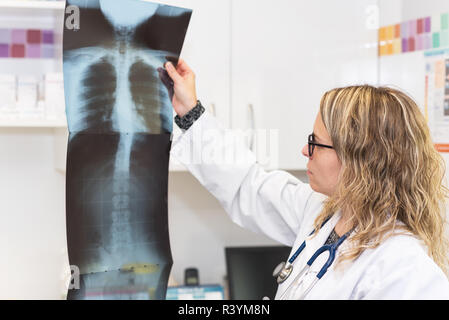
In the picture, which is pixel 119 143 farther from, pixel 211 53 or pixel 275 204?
pixel 211 53

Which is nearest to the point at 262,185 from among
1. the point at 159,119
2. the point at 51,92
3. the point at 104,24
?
the point at 159,119

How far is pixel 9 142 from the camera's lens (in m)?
1.74

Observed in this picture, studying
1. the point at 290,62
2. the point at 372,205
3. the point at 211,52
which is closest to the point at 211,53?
Result: the point at 211,52

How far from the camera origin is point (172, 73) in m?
1.17

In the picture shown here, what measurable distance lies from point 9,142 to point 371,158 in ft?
4.09

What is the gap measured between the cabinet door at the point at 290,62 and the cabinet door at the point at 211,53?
0.03 metres

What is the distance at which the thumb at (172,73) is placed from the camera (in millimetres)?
1154

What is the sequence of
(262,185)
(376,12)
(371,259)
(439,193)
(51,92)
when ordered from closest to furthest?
(371,259) → (439,193) → (262,185) → (51,92) → (376,12)

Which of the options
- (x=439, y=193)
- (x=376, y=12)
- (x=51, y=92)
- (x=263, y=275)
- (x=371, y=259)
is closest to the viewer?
(x=371, y=259)

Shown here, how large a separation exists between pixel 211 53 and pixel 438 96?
678mm

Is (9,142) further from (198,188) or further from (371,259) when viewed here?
(371,259)

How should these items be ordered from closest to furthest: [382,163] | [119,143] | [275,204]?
[382,163], [119,143], [275,204]

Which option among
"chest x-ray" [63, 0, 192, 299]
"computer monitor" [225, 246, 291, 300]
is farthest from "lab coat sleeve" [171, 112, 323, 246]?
"computer monitor" [225, 246, 291, 300]

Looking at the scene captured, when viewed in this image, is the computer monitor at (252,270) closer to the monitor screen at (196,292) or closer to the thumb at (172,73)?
the monitor screen at (196,292)
